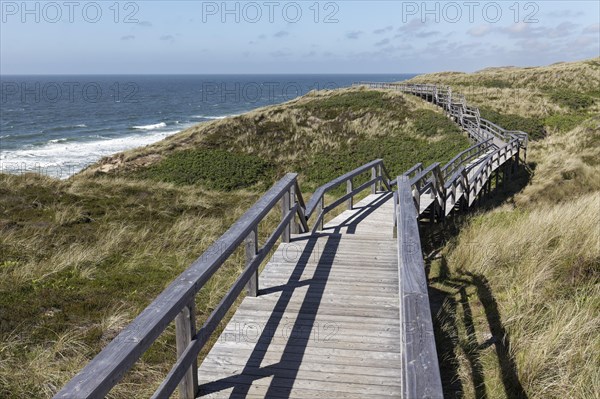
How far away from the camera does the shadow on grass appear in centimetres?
443

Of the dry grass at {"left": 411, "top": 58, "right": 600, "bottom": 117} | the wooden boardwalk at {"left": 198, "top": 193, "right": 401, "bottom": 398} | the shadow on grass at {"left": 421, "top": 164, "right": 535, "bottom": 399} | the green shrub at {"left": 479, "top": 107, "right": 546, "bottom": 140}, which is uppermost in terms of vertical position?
the dry grass at {"left": 411, "top": 58, "right": 600, "bottom": 117}

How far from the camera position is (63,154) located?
44.6m

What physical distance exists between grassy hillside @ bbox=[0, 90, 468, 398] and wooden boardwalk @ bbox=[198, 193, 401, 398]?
3.19 ft

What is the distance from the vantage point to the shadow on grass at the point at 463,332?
4.43 metres

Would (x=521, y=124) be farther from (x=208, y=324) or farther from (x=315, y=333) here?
(x=208, y=324)

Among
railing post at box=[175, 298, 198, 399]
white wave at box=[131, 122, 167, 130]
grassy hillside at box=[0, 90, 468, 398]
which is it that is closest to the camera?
railing post at box=[175, 298, 198, 399]

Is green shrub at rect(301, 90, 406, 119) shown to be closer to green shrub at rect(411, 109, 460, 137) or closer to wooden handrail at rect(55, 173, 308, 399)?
green shrub at rect(411, 109, 460, 137)

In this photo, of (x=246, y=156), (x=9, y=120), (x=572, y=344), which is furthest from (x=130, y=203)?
(x=9, y=120)

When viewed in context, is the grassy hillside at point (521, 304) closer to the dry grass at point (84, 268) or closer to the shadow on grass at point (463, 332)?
the shadow on grass at point (463, 332)

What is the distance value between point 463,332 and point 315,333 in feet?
5.92

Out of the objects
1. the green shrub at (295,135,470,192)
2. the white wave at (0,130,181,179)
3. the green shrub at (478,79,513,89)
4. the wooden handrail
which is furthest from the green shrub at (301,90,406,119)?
the wooden handrail

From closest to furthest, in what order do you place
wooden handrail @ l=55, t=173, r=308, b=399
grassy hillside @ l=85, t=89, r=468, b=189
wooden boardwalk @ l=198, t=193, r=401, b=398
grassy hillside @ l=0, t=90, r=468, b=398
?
wooden handrail @ l=55, t=173, r=308, b=399 < wooden boardwalk @ l=198, t=193, r=401, b=398 < grassy hillside @ l=0, t=90, r=468, b=398 < grassy hillside @ l=85, t=89, r=468, b=189

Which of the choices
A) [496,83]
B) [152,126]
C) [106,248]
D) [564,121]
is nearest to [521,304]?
[106,248]

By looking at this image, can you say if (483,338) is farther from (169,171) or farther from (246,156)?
(246,156)
